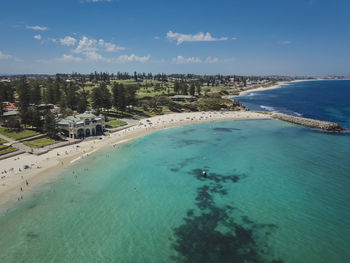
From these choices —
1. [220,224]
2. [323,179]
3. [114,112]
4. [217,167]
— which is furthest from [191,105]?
[220,224]

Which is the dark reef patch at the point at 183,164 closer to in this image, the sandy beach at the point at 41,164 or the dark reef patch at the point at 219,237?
the dark reef patch at the point at 219,237

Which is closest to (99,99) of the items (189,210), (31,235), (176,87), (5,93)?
(5,93)

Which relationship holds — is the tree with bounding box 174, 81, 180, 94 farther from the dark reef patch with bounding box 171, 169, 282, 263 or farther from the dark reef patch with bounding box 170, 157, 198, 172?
the dark reef patch with bounding box 171, 169, 282, 263

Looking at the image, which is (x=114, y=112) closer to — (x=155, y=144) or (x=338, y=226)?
(x=155, y=144)

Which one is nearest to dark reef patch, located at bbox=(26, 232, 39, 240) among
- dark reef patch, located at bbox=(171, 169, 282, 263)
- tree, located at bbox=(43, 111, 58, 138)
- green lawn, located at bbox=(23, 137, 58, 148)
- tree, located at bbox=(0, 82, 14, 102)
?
dark reef patch, located at bbox=(171, 169, 282, 263)

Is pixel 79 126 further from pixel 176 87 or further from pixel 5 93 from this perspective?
pixel 176 87

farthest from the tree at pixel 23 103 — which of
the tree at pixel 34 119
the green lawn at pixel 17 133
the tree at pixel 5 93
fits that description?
the tree at pixel 5 93
